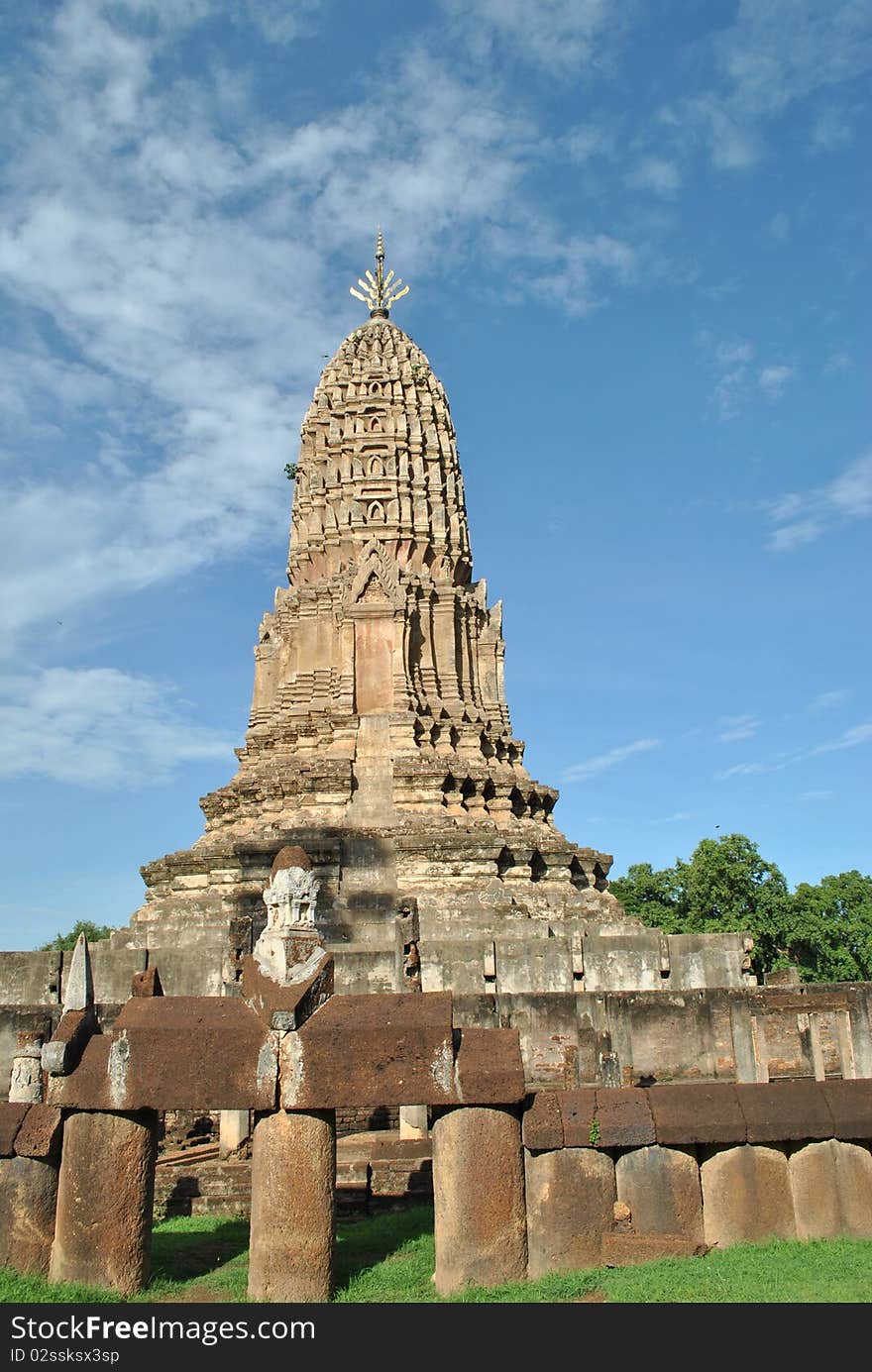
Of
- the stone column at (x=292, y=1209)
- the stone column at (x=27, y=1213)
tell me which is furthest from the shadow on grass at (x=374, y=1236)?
the stone column at (x=27, y=1213)

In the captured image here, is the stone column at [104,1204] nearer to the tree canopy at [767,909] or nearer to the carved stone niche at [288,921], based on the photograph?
the carved stone niche at [288,921]

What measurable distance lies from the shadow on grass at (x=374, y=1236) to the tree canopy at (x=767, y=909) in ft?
118

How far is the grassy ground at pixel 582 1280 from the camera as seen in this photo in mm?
8086

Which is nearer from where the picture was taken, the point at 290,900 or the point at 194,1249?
the point at 290,900

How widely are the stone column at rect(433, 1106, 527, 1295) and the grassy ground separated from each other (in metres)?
0.20

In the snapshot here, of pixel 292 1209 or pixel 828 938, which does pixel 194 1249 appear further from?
pixel 828 938

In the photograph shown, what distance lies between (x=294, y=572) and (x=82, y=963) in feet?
82.4

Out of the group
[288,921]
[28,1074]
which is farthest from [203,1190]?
[288,921]

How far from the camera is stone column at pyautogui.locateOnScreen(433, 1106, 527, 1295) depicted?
9023mm

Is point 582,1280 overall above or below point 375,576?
below

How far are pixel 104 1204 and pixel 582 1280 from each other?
4.18 m

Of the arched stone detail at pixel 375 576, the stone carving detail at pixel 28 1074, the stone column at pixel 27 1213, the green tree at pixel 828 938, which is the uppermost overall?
the arched stone detail at pixel 375 576

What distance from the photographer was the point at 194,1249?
36.7 ft
